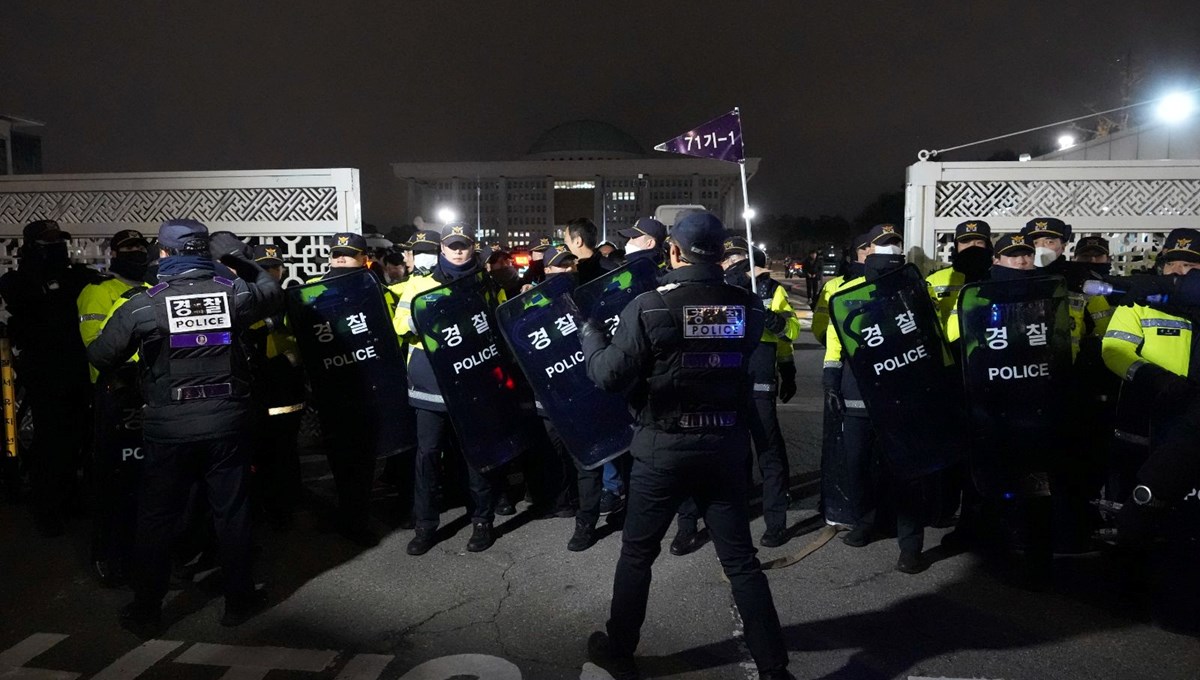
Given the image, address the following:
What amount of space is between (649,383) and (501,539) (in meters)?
2.32

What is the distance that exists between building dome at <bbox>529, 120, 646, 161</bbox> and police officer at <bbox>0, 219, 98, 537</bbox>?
1807 inches

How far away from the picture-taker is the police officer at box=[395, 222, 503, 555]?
4.58m

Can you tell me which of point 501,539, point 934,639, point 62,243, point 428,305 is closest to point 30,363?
point 62,243

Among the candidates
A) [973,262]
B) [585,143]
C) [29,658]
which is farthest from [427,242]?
[585,143]

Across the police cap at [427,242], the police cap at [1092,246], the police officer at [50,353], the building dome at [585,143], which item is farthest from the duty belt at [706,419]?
the building dome at [585,143]

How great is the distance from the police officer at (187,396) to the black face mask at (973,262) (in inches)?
162

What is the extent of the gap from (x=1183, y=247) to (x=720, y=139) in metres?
3.23

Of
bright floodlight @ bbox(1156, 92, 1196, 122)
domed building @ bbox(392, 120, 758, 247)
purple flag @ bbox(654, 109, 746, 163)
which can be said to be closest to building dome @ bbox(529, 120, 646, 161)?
domed building @ bbox(392, 120, 758, 247)

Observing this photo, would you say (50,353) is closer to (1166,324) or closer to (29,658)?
(29,658)

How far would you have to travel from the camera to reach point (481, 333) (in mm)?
4613

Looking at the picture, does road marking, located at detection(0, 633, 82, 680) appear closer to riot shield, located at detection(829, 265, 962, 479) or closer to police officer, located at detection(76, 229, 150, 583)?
police officer, located at detection(76, 229, 150, 583)

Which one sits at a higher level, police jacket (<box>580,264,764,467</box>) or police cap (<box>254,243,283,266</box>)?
police cap (<box>254,243,283,266</box>)

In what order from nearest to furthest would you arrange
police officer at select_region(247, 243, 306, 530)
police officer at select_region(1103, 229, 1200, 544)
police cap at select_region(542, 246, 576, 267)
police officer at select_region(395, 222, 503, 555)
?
police officer at select_region(1103, 229, 1200, 544) → police officer at select_region(395, 222, 503, 555) → police officer at select_region(247, 243, 306, 530) → police cap at select_region(542, 246, 576, 267)

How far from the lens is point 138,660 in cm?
342
